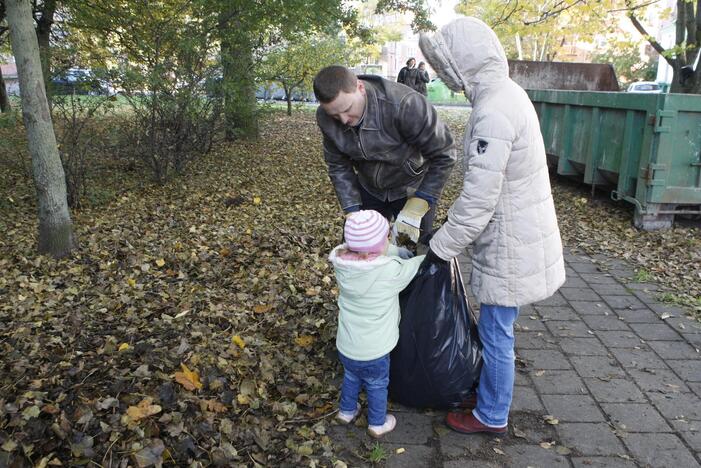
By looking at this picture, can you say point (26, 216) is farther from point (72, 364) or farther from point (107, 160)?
point (72, 364)

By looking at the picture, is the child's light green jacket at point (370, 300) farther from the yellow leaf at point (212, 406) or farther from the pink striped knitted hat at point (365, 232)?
the yellow leaf at point (212, 406)

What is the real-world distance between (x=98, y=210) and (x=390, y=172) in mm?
5266

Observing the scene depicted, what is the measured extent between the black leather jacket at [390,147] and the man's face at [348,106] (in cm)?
7

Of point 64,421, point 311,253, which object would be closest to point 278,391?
point 64,421

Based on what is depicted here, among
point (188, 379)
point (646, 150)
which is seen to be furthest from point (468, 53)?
point (646, 150)

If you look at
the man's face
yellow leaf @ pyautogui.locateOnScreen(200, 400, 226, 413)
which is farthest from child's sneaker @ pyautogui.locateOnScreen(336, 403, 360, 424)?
the man's face

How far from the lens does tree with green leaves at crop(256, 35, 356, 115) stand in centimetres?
1059

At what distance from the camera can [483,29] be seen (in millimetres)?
2398

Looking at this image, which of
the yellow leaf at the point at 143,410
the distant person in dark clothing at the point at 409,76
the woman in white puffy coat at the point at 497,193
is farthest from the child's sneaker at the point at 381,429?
the distant person in dark clothing at the point at 409,76

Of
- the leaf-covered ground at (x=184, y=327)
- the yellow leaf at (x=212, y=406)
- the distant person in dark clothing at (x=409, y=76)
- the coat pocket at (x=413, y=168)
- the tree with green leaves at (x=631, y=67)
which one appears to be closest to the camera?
the leaf-covered ground at (x=184, y=327)

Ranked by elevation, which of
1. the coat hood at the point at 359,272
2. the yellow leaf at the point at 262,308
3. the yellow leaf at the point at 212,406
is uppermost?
the coat hood at the point at 359,272

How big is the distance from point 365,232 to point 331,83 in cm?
77

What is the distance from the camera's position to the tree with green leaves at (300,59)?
10594mm

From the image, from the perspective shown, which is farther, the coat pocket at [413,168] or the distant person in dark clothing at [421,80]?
the distant person in dark clothing at [421,80]
